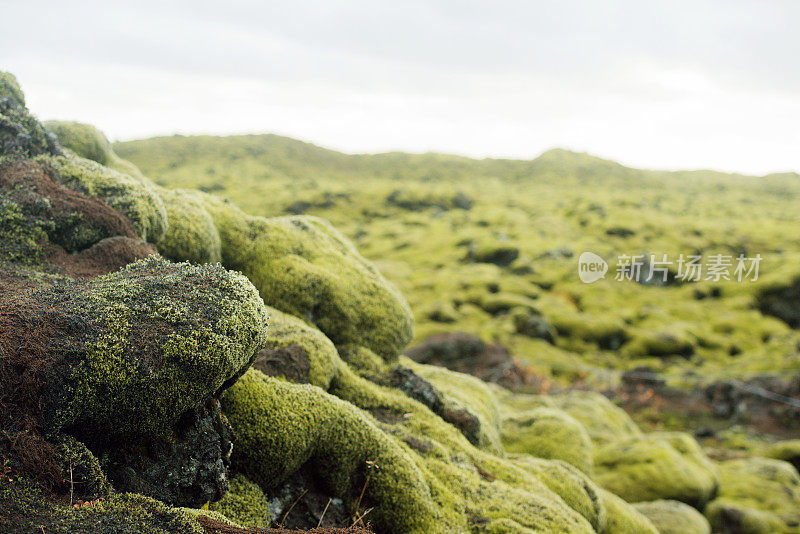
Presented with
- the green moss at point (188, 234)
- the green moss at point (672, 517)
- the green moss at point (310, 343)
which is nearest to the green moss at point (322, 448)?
the green moss at point (310, 343)

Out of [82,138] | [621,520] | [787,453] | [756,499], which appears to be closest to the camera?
[82,138]

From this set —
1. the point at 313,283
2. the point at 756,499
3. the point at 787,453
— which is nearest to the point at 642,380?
the point at 787,453

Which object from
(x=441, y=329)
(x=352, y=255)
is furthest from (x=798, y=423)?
(x=352, y=255)

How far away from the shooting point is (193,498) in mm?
4113

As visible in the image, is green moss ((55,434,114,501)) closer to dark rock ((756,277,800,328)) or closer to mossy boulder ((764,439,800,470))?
mossy boulder ((764,439,800,470))

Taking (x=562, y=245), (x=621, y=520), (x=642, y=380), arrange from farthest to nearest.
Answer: (x=562, y=245), (x=642, y=380), (x=621, y=520)

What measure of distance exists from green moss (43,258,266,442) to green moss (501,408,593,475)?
8043 mm

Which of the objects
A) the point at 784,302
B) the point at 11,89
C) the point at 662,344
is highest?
the point at 11,89

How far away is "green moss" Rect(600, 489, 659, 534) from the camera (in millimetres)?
8961

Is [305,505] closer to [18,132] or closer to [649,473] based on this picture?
[18,132]

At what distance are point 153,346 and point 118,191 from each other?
12.4 ft

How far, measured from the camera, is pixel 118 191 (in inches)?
262

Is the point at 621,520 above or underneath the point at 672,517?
above

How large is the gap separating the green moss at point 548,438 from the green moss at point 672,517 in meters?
2.17
